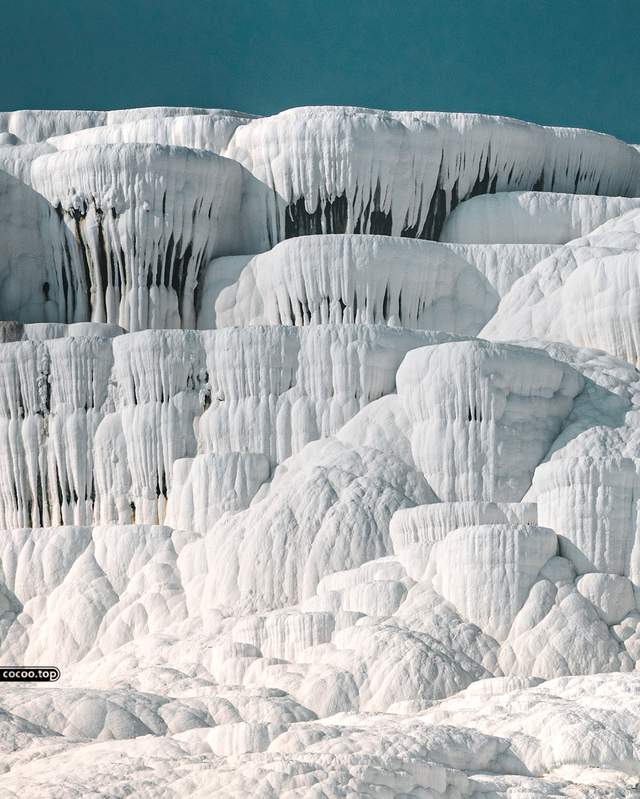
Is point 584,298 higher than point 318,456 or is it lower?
higher

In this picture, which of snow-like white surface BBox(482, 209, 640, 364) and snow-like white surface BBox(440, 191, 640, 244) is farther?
snow-like white surface BBox(440, 191, 640, 244)

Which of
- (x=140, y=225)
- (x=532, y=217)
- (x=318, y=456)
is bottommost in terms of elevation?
(x=318, y=456)

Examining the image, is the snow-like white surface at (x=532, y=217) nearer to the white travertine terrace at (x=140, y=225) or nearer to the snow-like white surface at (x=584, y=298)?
the snow-like white surface at (x=584, y=298)

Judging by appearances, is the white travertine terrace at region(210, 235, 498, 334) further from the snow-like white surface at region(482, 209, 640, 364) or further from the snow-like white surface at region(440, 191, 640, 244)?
the snow-like white surface at region(440, 191, 640, 244)

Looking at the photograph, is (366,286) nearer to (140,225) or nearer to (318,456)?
(140,225)

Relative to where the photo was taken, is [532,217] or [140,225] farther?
[532,217]

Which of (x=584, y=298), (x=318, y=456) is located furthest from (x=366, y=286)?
(x=318, y=456)

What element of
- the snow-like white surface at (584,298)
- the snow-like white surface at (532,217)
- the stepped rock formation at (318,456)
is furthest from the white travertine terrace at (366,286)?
the snow-like white surface at (532,217)

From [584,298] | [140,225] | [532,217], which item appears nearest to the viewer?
[584,298]

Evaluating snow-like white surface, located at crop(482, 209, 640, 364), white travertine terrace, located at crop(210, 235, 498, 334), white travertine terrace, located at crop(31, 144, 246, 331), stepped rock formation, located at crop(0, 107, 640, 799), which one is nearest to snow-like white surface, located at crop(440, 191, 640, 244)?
stepped rock formation, located at crop(0, 107, 640, 799)

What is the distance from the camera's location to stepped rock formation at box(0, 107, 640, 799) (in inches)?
566

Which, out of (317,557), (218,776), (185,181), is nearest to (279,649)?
(317,557)

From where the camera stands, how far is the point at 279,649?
19.0 metres

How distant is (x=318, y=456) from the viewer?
894 inches
